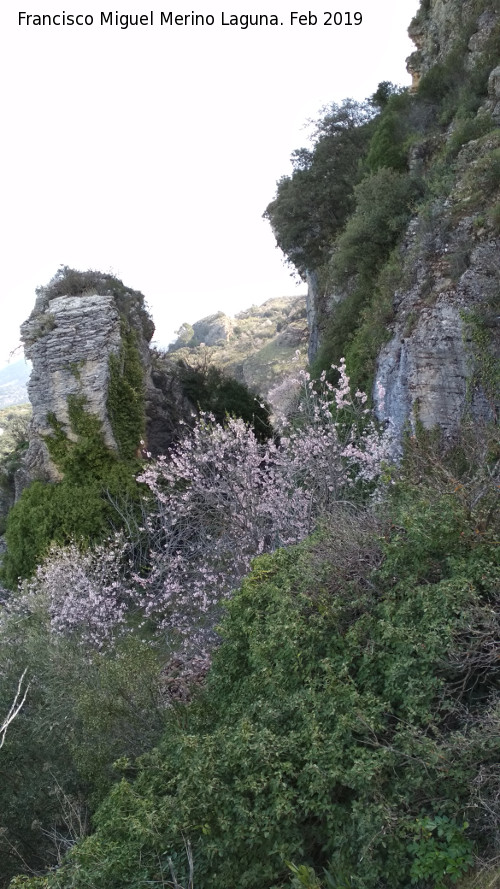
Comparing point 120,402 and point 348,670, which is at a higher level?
point 120,402

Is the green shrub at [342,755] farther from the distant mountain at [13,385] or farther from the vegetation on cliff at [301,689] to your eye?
the distant mountain at [13,385]

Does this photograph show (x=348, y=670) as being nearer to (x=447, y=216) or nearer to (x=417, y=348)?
(x=417, y=348)

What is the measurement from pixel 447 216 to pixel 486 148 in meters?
1.86

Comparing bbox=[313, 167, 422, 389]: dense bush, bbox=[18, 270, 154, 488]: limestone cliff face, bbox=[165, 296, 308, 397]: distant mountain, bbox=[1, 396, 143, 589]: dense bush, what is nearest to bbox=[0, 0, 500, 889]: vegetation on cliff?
bbox=[313, 167, 422, 389]: dense bush

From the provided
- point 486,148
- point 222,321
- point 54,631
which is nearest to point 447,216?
point 486,148

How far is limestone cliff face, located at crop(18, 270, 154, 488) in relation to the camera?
54.3 ft

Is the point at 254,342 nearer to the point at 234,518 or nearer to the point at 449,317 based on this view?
the point at 449,317

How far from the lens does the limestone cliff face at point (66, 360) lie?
1655cm

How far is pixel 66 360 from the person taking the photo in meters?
16.6

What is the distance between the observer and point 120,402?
55.2ft

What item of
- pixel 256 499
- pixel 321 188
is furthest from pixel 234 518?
Answer: pixel 321 188

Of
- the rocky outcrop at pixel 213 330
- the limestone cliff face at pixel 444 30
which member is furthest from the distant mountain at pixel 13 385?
the limestone cliff face at pixel 444 30

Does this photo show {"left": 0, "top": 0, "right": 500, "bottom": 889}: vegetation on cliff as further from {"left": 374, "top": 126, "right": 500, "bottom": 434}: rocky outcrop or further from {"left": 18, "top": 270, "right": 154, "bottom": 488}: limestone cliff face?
{"left": 18, "top": 270, "right": 154, "bottom": 488}: limestone cliff face

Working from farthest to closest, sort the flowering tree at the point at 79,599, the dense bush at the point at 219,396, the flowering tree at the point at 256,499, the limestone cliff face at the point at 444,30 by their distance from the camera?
the dense bush at the point at 219,396 → the limestone cliff face at the point at 444,30 → the flowering tree at the point at 79,599 → the flowering tree at the point at 256,499
